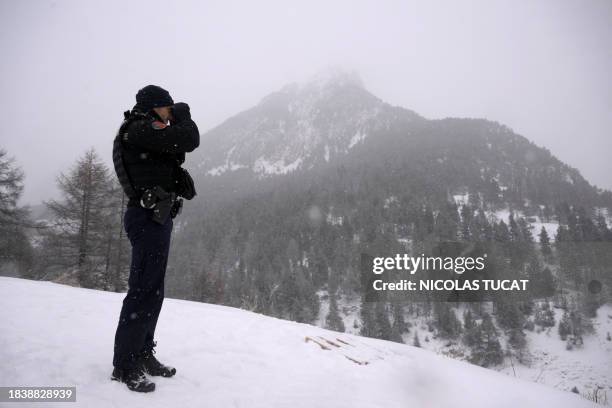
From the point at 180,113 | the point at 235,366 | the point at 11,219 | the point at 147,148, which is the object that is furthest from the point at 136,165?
the point at 11,219

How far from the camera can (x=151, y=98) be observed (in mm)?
2654

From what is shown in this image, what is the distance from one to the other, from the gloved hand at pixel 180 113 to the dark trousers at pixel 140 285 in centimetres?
77

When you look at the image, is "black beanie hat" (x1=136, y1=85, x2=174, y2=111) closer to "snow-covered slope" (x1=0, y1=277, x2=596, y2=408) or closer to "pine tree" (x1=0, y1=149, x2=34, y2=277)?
"snow-covered slope" (x1=0, y1=277, x2=596, y2=408)

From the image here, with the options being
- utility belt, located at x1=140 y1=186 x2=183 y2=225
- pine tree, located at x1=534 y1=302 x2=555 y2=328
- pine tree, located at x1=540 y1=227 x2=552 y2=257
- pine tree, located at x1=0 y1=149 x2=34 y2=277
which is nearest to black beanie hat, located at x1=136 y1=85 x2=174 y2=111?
utility belt, located at x1=140 y1=186 x2=183 y2=225

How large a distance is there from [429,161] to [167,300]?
136m

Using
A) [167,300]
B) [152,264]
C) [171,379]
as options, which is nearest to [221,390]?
[171,379]

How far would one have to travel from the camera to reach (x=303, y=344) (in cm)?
425

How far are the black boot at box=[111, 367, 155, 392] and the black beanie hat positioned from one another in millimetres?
1969

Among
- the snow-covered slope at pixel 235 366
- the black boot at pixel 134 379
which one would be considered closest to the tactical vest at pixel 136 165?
the black boot at pixel 134 379

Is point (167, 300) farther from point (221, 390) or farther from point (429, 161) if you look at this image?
point (429, 161)

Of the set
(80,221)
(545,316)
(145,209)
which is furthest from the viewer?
(545,316)

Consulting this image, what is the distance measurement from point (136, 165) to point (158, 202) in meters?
0.34

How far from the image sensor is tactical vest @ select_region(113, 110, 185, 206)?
8.18ft

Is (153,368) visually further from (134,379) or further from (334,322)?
(334,322)
